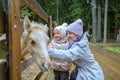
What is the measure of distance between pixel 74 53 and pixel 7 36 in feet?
3.95

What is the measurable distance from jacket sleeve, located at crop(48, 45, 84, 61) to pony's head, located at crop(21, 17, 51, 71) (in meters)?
0.17

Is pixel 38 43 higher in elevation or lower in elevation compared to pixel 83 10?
lower

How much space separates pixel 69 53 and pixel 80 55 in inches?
6.4

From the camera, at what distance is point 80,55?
13.1 ft

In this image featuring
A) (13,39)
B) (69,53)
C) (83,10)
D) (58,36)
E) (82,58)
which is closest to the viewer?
(13,39)

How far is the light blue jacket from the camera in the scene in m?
3.89

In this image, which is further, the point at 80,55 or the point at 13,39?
the point at 80,55

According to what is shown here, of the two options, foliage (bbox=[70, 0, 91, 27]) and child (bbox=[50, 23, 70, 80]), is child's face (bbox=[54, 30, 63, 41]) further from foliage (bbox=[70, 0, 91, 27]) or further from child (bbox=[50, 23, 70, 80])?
foliage (bbox=[70, 0, 91, 27])

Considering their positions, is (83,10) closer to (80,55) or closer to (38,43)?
(80,55)

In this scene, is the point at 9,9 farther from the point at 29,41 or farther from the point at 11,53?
the point at 29,41

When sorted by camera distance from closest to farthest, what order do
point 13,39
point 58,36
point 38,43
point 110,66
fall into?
point 13,39 < point 38,43 < point 58,36 < point 110,66

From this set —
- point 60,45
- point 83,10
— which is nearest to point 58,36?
point 60,45

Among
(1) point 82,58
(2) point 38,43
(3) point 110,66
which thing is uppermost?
(2) point 38,43

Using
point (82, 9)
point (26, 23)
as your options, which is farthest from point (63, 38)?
point (82, 9)
